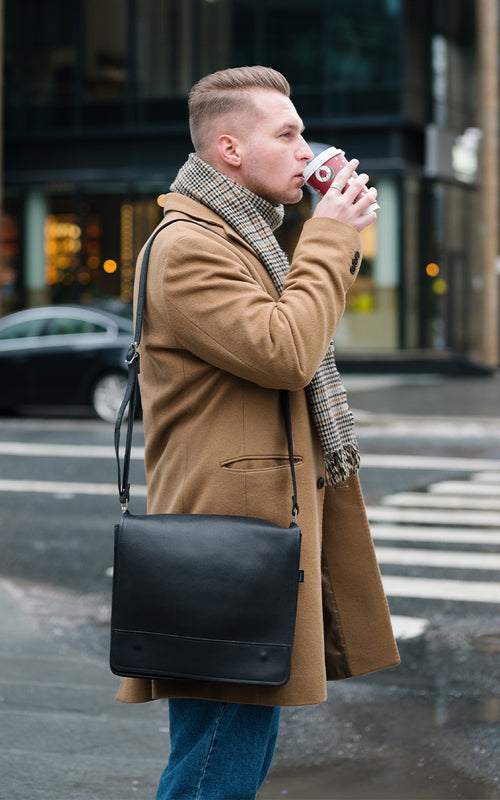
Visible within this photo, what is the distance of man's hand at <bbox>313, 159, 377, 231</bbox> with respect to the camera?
254 cm

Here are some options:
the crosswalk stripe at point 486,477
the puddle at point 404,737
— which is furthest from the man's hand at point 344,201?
the crosswalk stripe at point 486,477

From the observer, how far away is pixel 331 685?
5090 mm

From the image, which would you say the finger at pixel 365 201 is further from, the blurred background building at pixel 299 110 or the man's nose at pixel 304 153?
the blurred background building at pixel 299 110

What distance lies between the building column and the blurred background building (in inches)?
1.4

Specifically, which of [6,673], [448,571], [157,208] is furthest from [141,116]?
[6,673]

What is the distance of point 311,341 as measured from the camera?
2426 millimetres

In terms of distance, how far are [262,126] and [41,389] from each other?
14.8 meters

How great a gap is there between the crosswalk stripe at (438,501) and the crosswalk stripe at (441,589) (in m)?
2.66

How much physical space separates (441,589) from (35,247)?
862 inches

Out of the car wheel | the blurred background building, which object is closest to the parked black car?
the car wheel

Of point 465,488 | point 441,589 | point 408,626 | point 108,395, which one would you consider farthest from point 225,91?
point 108,395

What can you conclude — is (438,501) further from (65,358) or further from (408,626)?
(65,358)

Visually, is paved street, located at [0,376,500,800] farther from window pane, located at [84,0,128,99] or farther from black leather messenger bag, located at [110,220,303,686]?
window pane, located at [84,0,128,99]

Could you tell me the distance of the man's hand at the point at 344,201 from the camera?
254cm
